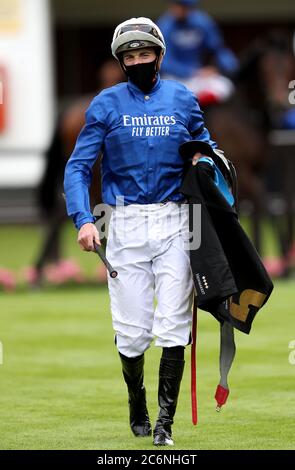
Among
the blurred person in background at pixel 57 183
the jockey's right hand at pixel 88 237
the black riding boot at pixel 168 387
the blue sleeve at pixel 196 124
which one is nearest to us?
the jockey's right hand at pixel 88 237

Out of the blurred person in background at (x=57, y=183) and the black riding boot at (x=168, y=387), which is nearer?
the black riding boot at (x=168, y=387)

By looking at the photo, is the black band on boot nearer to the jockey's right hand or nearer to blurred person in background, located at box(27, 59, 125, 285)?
the jockey's right hand

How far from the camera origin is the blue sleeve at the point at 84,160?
23.0 ft

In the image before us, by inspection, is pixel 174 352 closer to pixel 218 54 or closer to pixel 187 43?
pixel 187 43

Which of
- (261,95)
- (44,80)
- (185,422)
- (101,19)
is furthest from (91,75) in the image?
(185,422)

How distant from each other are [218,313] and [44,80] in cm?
1698

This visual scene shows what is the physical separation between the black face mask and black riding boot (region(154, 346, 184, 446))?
4.23 feet

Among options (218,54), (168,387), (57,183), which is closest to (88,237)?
(168,387)

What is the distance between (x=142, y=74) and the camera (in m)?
7.07

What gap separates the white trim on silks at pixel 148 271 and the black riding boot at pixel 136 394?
0.11 metres

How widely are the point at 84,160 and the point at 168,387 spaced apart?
3.83ft

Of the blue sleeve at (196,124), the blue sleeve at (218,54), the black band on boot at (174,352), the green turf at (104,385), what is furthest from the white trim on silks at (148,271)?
the blue sleeve at (218,54)

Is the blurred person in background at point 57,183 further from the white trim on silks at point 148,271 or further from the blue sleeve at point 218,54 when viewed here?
the white trim on silks at point 148,271

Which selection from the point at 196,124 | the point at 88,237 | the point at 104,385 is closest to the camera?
the point at 88,237
